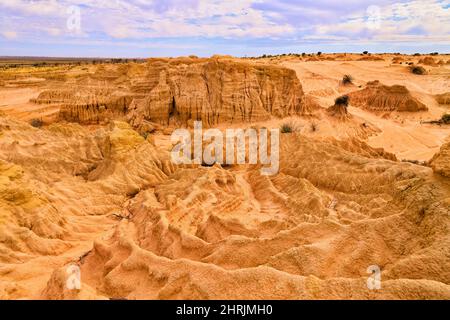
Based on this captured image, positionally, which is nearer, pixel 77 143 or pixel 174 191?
pixel 174 191

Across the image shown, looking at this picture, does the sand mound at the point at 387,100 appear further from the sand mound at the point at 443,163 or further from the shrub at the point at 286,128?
the sand mound at the point at 443,163

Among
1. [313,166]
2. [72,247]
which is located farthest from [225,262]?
[313,166]

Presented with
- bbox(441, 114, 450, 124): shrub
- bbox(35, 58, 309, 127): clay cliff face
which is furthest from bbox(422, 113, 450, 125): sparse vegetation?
bbox(35, 58, 309, 127): clay cliff face

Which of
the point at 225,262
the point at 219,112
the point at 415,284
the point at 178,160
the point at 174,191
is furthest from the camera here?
the point at 219,112

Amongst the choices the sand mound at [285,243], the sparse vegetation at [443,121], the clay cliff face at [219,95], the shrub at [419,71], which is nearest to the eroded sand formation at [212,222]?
the sand mound at [285,243]

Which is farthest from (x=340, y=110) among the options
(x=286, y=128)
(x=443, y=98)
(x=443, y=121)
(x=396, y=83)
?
(x=396, y=83)

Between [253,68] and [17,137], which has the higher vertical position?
[253,68]
